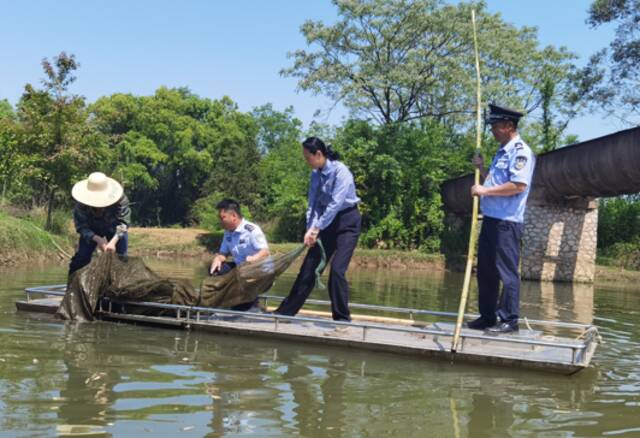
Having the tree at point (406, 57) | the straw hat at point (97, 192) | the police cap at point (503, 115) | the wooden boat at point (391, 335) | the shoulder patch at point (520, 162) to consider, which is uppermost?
the tree at point (406, 57)

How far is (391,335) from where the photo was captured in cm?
718

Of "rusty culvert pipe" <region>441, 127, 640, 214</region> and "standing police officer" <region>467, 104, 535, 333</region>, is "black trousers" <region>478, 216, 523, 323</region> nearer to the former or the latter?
"standing police officer" <region>467, 104, 535, 333</region>

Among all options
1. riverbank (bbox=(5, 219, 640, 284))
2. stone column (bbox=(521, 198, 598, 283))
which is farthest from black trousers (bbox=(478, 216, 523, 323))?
stone column (bbox=(521, 198, 598, 283))

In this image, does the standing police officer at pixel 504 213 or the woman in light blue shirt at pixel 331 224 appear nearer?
the standing police officer at pixel 504 213

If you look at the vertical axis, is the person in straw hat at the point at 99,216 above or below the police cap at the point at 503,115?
below

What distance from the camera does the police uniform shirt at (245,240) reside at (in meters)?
8.09

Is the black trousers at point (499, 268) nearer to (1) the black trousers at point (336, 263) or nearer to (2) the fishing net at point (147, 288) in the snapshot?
(1) the black trousers at point (336, 263)

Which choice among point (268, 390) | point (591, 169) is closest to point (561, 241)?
point (591, 169)

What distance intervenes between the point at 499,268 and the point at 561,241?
1966 centimetres

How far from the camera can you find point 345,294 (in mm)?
7230

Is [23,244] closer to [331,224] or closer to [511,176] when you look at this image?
[331,224]

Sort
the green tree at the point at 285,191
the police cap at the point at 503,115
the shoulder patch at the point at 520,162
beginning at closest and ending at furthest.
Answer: the shoulder patch at the point at 520,162 → the police cap at the point at 503,115 → the green tree at the point at 285,191

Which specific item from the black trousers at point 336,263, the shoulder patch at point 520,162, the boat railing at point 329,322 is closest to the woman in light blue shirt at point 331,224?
the black trousers at point 336,263

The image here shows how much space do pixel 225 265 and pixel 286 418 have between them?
4.06 metres
